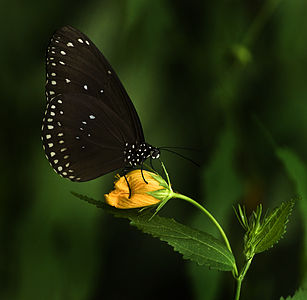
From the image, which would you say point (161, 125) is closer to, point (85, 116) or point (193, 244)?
point (85, 116)

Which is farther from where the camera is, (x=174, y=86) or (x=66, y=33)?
(x=174, y=86)

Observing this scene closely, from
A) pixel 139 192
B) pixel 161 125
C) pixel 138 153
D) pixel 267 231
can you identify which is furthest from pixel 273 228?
pixel 161 125

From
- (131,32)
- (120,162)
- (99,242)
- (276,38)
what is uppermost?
Answer: (276,38)

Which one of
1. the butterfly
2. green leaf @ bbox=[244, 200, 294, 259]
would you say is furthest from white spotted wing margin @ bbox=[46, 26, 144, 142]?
green leaf @ bbox=[244, 200, 294, 259]

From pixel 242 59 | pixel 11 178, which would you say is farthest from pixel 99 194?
pixel 242 59

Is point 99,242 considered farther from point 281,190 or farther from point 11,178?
point 281,190

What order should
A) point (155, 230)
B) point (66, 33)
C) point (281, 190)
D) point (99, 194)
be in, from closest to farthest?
point (155, 230), point (66, 33), point (99, 194), point (281, 190)
